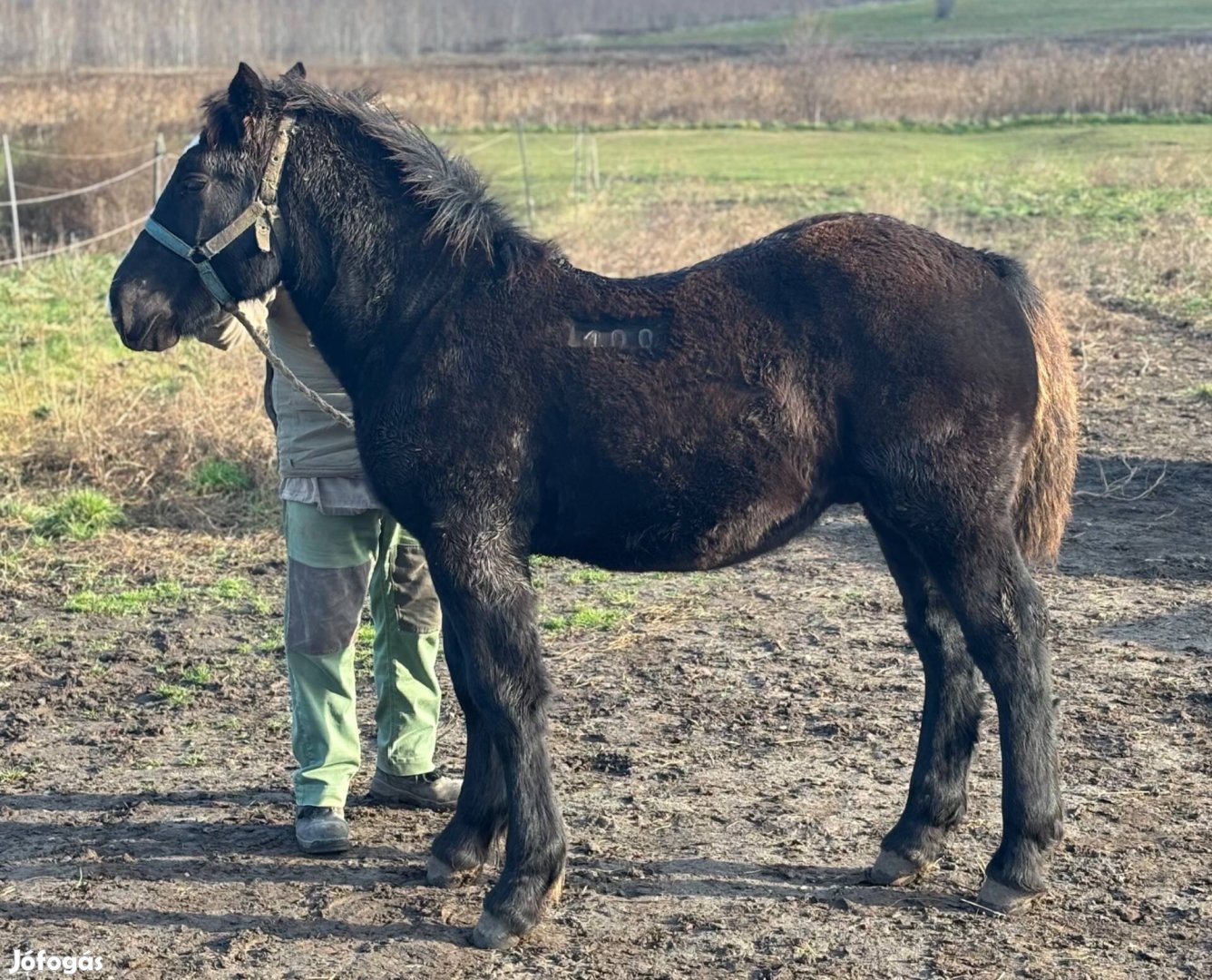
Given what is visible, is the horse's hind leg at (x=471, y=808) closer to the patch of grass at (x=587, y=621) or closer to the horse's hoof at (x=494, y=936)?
the horse's hoof at (x=494, y=936)

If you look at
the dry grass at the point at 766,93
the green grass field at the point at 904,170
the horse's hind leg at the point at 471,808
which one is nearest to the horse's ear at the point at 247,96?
the horse's hind leg at the point at 471,808

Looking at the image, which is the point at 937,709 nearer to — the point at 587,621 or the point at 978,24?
the point at 587,621

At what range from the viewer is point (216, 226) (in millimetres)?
4062

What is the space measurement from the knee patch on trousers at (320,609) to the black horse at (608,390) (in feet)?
2.13

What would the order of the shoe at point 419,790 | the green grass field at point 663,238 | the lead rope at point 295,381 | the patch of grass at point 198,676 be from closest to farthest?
the lead rope at point 295,381, the shoe at point 419,790, the patch of grass at point 198,676, the green grass field at point 663,238

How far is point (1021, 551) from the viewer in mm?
4207

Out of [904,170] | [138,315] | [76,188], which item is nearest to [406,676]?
[138,315]

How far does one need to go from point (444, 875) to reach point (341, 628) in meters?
0.87

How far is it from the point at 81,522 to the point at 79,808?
3451mm

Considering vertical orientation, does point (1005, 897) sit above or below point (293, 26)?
below

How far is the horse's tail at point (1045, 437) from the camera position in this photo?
407cm

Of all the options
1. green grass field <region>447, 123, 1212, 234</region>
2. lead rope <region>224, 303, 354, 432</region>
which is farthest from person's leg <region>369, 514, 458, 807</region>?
green grass field <region>447, 123, 1212, 234</region>

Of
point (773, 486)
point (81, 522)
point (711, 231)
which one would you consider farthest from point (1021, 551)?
point (711, 231)

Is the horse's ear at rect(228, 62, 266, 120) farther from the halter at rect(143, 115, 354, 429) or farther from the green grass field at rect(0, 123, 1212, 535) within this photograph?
the green grass field at rect(0, 123, 1212, 535)
